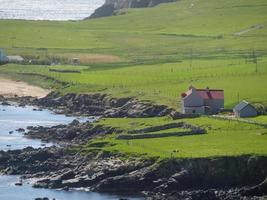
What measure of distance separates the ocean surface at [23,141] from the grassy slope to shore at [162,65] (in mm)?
6507

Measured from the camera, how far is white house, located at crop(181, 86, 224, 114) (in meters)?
110

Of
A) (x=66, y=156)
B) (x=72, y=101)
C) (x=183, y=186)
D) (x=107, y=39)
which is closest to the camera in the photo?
(x=183, y=186)

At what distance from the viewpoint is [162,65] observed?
147 m

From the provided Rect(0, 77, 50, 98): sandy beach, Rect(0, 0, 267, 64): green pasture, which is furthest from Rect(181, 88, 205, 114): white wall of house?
Rect(0, 0, 267, 64): green pasture

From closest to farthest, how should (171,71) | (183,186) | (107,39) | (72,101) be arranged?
(183,186) < (72,101) < (171,71) < (107,39)

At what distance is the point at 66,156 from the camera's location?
98.2m

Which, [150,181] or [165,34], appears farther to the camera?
[165,34]

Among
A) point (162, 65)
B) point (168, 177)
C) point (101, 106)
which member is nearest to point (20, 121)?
point (101, 106)

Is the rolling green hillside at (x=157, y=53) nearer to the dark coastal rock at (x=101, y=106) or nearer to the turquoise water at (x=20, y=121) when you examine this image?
the dark coastal rock at (x=101, y=106)

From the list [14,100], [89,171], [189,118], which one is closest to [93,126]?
[189,118]

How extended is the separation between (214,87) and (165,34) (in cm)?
6294

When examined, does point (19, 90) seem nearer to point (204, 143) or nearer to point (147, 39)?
point (147, 39)

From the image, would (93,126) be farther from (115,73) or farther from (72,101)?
(115,73)

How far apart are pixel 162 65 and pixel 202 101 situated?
36545mm
